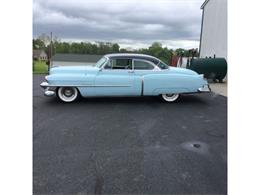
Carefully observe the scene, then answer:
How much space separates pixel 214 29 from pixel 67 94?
15699 millimetres

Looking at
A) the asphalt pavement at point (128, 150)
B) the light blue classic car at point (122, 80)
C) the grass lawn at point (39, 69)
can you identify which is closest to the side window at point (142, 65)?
the light blue classic car at point (122, 80)

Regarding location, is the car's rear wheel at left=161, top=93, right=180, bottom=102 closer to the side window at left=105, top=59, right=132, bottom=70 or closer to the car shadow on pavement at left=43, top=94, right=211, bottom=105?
the car shadow on pavement at left=43, top=94, right=211, bottom=105

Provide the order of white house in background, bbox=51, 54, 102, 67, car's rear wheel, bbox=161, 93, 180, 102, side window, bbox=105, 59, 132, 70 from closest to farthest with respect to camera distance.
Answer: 1. side window, bbox=105, 59, 132, 70
2. car's rear wheel, bbox=161, 93, 180, 102
3. white house in background, bbox=51, 54, 102, 67

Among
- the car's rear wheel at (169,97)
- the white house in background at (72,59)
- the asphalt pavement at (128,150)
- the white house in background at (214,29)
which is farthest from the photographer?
the white house in background at (72,59)

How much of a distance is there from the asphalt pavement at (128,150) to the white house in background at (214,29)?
11.9m

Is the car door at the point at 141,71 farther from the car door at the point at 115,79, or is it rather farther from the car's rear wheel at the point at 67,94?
the car's rear wheel at the point at 67,94

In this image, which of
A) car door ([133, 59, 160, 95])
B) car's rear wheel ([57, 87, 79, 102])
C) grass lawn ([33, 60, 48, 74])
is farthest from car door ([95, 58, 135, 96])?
grass lawn ([33, 60, 48, 74])

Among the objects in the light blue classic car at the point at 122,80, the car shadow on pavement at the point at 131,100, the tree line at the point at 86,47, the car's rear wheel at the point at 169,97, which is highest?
the tree line at the point at 86,47

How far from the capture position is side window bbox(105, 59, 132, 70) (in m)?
7.83

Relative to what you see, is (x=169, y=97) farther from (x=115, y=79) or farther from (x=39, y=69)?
(x=39, y=69)

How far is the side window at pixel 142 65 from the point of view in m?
7.97

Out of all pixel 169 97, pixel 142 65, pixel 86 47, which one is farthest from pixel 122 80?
pixel 86 47

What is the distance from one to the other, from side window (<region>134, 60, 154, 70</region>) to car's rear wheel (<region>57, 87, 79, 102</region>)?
2.04 m

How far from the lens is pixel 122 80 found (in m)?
7.65
